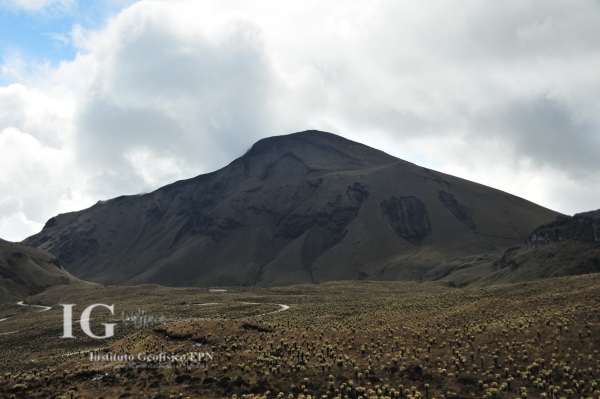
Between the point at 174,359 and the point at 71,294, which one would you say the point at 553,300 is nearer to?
the point at 174,359

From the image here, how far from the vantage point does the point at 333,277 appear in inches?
7835

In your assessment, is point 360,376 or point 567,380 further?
point 360,376

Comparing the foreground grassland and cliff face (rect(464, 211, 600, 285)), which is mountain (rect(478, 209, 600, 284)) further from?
the foreground grassland

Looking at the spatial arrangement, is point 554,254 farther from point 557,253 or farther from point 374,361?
point 374,361

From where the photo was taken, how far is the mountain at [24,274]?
142375mm

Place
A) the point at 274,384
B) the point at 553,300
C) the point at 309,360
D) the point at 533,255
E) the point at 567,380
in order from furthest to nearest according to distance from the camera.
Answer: the point at 533,255 → the point at 553,300 → the point at 309,360 → the point at 274,384 → the point at 567,380

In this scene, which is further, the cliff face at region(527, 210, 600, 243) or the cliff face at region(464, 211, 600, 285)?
the cliff face at region(527, 210, 600, 243)

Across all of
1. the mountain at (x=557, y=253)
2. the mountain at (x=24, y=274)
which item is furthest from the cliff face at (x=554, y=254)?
the mountain at (x=24, y=274)

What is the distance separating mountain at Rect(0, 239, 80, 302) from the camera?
142375 millimetres

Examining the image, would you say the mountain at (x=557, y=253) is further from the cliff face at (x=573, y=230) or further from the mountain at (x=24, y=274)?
the mountain at (x=24, y=274)

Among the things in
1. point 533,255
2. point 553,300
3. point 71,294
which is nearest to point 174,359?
point 553,300

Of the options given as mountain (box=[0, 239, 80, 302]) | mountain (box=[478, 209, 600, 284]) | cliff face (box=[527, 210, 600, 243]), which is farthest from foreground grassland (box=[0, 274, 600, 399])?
mountain (box=[0, 239, 80, 302])

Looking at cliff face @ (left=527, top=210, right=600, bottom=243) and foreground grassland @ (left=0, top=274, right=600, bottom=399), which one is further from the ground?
cliff face @ (left=527, top=210, right=600, bottom=243)

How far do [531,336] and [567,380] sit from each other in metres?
7.12
